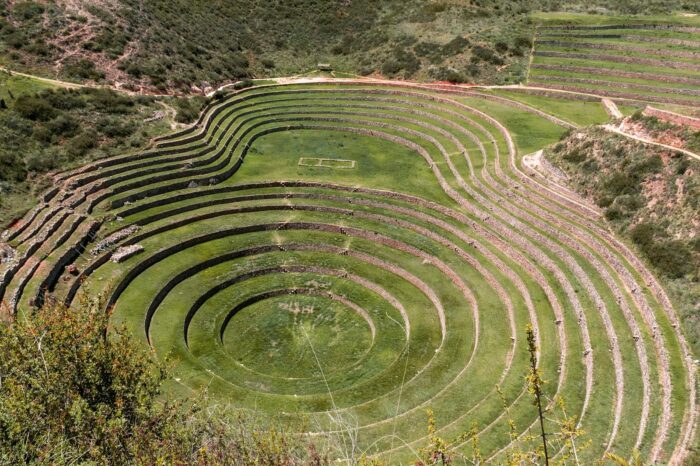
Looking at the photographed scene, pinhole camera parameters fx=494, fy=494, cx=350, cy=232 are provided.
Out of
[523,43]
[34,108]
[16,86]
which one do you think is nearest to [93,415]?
[34,108]

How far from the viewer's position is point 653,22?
63.2 m

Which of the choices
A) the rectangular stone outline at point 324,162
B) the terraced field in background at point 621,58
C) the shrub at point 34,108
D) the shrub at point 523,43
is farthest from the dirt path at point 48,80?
the shrub at point 523,43

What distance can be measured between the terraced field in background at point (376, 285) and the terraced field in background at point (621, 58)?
1234 cm

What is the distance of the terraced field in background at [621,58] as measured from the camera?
2089 inches

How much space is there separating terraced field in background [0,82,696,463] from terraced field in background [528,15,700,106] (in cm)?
1234

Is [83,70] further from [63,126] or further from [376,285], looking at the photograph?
[376,285]

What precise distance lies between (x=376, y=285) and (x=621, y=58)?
4682 centimetres

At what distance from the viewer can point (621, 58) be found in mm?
58938

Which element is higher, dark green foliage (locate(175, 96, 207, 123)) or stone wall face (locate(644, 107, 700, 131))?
stone wall face (locate(644, 107, 700, 131))

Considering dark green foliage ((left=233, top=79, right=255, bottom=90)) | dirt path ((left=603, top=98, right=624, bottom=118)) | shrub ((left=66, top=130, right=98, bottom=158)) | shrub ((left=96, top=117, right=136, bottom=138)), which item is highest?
dark green foliage ((left=233, top=79, right=255, bottom=90))

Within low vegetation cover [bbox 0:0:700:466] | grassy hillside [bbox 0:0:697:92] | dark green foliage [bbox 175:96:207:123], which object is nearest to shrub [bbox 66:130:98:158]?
low vegetation cover [bbox 0:0:700:466]

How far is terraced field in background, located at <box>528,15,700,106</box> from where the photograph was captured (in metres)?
53.1

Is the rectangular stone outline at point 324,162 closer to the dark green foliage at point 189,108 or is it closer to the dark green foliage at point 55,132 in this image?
the dark green foliage at point 189,108

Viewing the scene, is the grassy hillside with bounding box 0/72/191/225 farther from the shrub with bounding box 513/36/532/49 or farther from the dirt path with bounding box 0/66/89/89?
the shrub with bounding box 513/36/532/49
